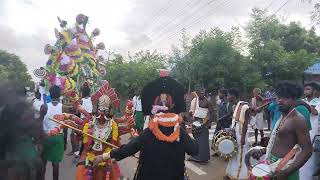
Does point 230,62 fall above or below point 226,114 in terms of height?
above

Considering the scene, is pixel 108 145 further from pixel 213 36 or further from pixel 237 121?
pixel 213 36

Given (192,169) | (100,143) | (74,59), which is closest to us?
(100,143)

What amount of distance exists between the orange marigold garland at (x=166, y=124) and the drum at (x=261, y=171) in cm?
80

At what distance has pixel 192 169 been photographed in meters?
8.73

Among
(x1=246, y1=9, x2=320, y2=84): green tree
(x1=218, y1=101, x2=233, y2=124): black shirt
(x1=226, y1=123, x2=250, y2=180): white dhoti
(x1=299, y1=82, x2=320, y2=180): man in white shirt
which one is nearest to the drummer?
(x1=218, y1=101, x2=233, y2=124): black shirt

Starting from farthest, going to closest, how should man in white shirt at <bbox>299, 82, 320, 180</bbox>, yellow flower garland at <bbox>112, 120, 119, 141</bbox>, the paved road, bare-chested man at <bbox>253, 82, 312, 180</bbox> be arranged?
the paved road
man in white shirt at <bbox>299, 82, 320, 180</bbox>
yellow flower garland at <bbox>112, 120, 119, 141</bbox>
bare-chested man at <bbox>253, 82, 312, 180</bbox>

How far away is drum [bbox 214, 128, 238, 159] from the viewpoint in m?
7.28

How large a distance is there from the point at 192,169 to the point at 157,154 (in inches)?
185

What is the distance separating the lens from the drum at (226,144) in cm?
728

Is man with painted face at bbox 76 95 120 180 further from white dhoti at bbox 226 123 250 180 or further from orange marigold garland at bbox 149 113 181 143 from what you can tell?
white dhoti at bbox 226 123 250 180

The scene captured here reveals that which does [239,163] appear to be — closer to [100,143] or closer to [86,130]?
[100,143]

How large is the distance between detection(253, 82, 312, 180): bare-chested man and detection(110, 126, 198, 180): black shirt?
86 cm

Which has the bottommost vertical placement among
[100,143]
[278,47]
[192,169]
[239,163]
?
[192,169]

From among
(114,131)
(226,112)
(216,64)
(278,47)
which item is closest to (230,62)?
(216,64)
